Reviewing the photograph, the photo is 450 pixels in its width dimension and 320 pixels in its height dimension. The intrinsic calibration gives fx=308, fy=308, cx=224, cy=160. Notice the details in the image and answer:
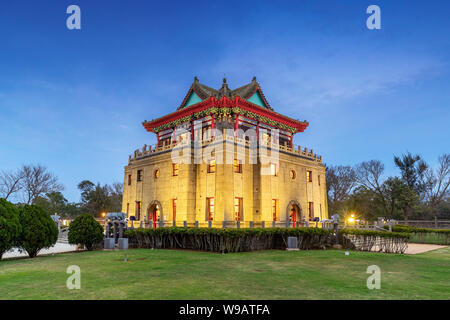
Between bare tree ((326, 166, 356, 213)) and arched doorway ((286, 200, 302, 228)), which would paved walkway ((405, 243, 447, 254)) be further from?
bare tree ((326, 166, 356, 213))

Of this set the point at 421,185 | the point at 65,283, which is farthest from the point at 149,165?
the point at 421,185

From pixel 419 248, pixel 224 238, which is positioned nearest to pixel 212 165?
pixel 224 238

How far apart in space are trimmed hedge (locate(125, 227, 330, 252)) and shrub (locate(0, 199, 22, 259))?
22.4ft

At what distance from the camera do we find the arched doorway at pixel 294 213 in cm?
2477

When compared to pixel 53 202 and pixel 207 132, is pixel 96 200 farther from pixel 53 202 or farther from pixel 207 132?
pixel 207 132

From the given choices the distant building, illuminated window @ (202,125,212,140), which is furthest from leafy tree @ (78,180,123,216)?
illuminated window @ (202,125,212,140)

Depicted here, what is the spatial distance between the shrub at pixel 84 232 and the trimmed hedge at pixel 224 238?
2.09 m

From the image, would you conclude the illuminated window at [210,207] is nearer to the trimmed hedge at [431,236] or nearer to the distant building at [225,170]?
the distant building at [225,170]

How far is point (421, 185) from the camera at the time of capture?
4847 centimetres

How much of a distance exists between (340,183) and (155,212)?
34.8m

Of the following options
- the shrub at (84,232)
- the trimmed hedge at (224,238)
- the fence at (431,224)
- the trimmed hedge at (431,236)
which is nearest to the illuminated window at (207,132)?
the trimmed hedge at (224,238)

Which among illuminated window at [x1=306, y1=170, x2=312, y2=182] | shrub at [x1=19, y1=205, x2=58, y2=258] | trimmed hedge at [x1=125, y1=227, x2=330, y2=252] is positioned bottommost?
trimmed hedge at [x1=125, y1=227, x2=330, y2=252]

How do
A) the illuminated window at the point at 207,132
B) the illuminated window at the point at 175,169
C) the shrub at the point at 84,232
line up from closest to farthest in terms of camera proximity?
the shrub at the point at 84,232 < the illuminated window at the point at 175,169 < the illuminated window at the point at 207,132

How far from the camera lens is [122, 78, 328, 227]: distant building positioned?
72.2 ft
